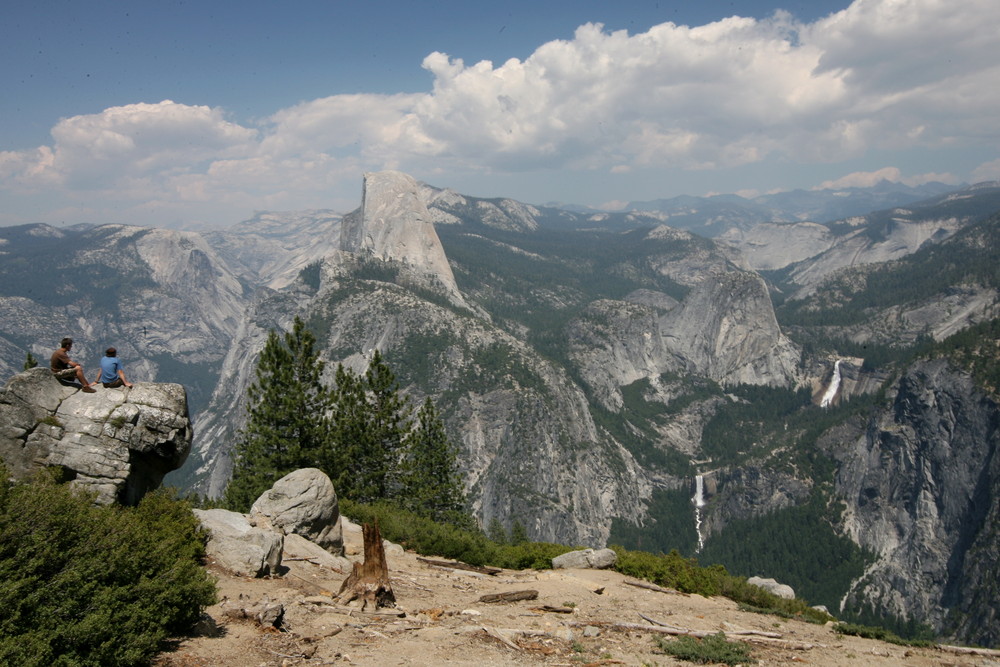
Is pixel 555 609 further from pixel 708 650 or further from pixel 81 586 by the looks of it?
pixel 81 586

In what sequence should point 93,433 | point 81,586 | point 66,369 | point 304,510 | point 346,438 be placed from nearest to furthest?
point 81,586 → point 93,433 → point 66,369 → point 304,510 → point 346,438

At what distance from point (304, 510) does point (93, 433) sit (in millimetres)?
8232

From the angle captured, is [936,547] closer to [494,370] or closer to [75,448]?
[494,370]

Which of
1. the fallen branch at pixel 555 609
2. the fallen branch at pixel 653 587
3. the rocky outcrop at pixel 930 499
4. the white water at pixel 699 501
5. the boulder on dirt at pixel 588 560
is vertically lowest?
the white water at pixel 699 501

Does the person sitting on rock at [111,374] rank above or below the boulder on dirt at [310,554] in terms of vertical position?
above

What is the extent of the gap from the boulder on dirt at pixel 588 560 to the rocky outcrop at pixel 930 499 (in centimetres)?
9686

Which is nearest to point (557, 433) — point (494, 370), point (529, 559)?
point (494, 370)

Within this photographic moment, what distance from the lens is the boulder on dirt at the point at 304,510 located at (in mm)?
20094

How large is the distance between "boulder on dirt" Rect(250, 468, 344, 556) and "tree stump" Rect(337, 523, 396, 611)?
5.55 m

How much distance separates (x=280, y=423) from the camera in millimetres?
33062

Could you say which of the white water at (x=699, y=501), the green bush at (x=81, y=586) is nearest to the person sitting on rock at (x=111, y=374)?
the green bush at (x=81, y=586)

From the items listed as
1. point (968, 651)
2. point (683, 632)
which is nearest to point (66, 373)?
point (683, 632)

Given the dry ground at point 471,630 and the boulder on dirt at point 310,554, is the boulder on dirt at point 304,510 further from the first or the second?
the dry ground at point 471,630

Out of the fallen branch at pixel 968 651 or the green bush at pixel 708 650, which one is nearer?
the green bush at pixel 708 650
